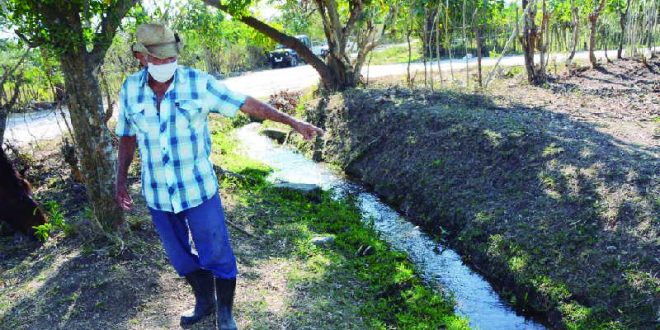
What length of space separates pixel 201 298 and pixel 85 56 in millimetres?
2250

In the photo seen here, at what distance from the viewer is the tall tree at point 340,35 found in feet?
43.2

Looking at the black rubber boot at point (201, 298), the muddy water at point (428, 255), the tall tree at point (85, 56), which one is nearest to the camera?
the black rubber boot at point (201, 298)

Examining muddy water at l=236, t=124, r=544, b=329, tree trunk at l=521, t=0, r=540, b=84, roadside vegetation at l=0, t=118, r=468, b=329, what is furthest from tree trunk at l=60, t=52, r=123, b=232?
tree trunk at l=521, t=0, r=540, b=84

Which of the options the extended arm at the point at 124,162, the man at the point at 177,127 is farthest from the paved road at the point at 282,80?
the man at the point at 177,127

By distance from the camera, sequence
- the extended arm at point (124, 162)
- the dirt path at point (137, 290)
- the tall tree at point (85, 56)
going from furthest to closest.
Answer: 1. the tall tree at point (85, 56)
2. the dirt path at point (137, 290)
3. the extended arm at point (124, 162)

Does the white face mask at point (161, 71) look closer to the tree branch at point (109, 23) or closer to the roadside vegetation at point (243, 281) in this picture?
the tree branch at point (109, 23)

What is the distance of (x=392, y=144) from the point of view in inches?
372

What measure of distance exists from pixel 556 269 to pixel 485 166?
234 centimetres

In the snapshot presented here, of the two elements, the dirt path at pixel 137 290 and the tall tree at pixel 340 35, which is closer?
the dirt path at pixel 137 290

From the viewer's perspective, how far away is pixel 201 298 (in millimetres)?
4062

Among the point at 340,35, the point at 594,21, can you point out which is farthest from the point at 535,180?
the point at 594,21

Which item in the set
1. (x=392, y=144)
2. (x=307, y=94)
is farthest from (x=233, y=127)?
(x=392, y=144)

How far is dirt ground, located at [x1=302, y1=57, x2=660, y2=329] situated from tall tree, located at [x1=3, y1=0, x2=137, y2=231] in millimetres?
3857

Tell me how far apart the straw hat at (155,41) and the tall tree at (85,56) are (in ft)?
4.81
